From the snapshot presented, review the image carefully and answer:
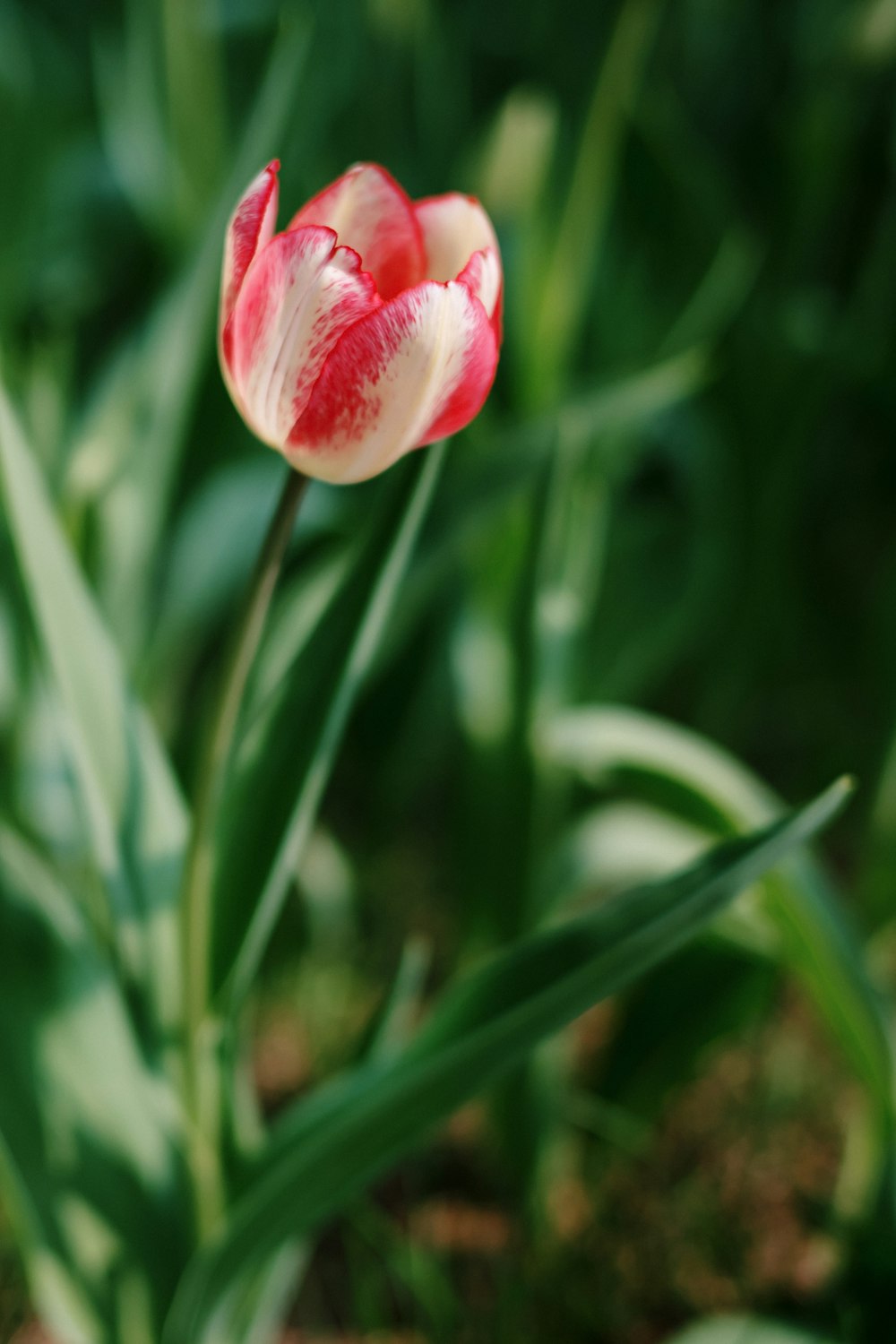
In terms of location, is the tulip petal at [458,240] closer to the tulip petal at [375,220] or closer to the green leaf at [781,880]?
the tulip petal at [375,220]

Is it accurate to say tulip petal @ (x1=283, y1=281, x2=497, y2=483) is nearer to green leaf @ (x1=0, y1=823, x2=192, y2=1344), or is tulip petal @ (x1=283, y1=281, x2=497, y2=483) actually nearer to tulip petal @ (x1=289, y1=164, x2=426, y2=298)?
tulip petal @ (x1=289, y1=164, x2=426, y2=298)

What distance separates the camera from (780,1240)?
0.82m

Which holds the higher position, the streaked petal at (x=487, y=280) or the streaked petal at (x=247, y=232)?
the streaked petal at (x=247, y=232)

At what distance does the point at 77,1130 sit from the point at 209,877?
0.13 metres

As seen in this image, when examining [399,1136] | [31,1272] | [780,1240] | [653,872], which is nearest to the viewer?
[399,1136]

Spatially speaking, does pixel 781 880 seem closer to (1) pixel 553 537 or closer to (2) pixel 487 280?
(1) pixel 553 537

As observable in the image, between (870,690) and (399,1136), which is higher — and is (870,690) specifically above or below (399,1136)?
below

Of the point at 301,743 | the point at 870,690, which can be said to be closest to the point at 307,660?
the point at 301,743

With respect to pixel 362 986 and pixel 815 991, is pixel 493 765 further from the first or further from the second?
pixel 362 986

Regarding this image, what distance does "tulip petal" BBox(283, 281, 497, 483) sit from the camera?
1.03 ft

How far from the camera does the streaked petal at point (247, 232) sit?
33 cm

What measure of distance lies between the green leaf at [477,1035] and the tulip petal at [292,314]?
202 millimetres

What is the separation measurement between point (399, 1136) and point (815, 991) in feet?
0.86

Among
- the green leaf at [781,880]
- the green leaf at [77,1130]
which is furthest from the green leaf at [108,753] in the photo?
the green leaf at [781,880]
